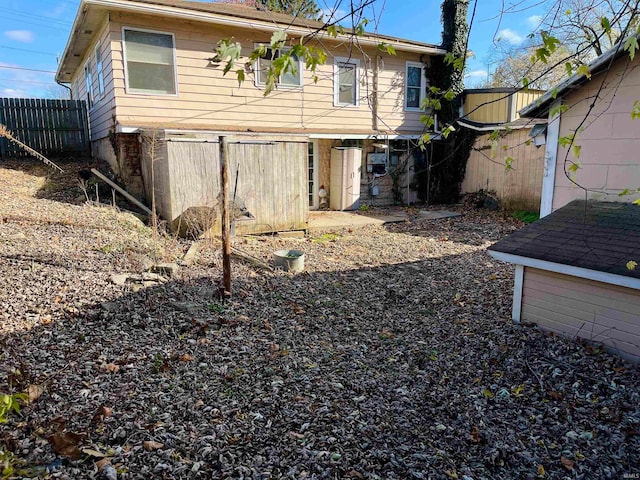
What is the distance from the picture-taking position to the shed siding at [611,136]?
512 cm

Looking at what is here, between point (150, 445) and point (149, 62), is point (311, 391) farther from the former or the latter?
point (149, 62)

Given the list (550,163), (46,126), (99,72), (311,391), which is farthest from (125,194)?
(550,163)

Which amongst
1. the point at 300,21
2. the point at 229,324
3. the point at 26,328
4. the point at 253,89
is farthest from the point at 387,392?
the point at 300,21

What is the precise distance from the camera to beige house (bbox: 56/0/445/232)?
848 cm

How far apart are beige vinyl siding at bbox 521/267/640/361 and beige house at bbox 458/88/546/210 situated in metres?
6.97

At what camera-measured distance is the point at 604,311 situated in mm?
4102

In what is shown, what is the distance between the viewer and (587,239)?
14.5 ft

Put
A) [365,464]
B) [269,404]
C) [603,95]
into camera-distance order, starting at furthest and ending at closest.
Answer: [603,95] < [269,404] < [365,464]

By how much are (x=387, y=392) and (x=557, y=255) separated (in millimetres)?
2281

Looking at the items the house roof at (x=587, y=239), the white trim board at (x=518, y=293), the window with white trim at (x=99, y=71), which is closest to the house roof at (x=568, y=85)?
the house roof at (x=587, y=239)

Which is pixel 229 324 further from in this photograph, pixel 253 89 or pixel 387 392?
pixel 253 89

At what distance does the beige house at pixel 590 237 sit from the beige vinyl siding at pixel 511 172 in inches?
198

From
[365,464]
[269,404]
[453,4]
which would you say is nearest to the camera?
[365,464]

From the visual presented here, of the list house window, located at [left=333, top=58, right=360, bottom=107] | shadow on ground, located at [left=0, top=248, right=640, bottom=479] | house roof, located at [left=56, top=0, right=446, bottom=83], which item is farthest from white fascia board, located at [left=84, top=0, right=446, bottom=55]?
shadow on ground, located at [left=0, top=248, right=640, bottom=479]
